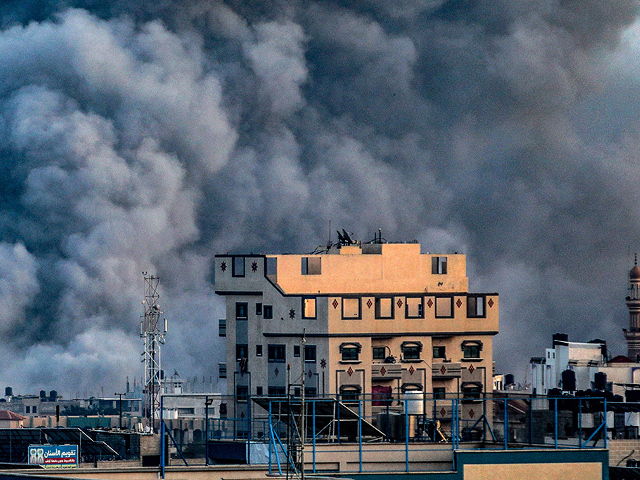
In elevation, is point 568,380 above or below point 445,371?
above

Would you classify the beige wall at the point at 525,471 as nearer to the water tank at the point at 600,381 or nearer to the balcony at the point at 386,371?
the balcony at the point at 386,371

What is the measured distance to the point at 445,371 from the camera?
123 meters

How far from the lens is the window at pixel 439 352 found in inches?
4931

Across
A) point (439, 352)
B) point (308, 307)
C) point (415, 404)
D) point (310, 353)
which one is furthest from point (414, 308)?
point (415, 404)

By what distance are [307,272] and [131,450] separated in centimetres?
3285

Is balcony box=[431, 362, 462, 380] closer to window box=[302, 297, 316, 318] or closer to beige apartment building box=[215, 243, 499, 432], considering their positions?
beige apartment building box=[215, 243, 499, 432]

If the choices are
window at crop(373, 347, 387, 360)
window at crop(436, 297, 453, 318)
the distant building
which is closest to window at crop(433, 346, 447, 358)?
window at crop(436, 297, 453, 318)

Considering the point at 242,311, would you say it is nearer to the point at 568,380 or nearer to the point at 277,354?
the point at 277,354

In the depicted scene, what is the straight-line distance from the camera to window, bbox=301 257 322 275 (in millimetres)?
127062

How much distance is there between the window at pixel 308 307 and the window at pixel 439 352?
10.9m

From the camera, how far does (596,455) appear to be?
49.3 metres

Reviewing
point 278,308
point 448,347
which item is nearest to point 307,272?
point 278,308

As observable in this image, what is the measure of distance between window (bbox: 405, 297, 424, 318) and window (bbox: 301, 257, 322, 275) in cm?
818

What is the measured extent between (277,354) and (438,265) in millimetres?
16917
